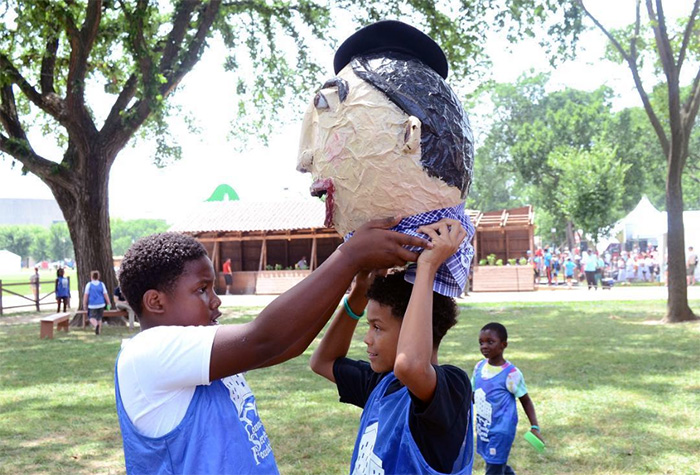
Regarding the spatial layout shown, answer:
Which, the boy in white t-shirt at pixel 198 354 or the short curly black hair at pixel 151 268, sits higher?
the short curly black hair at pixel 151 268

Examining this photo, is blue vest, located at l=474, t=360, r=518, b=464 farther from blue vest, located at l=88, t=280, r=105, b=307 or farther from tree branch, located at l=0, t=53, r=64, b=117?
tree branch, located at l=0, t=53, r=64, b=117

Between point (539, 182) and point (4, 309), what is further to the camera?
point (539, 182)

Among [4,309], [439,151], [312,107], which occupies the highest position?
[312,107]

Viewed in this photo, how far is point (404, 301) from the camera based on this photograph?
88.5 inches

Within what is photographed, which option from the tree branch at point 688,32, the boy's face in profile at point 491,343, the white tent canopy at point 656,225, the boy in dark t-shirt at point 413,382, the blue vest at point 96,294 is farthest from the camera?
the white tent canopy at point 656,225

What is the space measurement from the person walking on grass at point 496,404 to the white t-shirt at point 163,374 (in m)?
2.86

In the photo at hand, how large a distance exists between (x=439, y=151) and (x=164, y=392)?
1.01 meters

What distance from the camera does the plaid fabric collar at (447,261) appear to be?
2.03m

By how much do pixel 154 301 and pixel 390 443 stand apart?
84cm

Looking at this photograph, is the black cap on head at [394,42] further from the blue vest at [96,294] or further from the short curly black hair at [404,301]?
the blue vest at [96,294]

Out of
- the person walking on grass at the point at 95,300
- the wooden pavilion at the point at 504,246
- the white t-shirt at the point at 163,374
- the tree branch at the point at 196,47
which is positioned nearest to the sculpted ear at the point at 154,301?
the white t-shirt at the point at 163,374

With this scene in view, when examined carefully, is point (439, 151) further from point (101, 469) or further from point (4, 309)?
point (4, 309)

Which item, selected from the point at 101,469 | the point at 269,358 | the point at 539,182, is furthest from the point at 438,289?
the point at 539,182

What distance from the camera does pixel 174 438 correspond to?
1.78 m
